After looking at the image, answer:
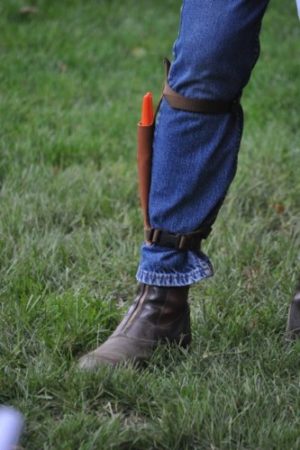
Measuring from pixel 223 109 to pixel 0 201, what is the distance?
133 centimetres

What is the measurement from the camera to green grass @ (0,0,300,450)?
84.9 inches

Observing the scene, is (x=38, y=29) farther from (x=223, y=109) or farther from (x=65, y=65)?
(x=223, y=109)

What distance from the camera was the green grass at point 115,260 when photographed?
216 cm

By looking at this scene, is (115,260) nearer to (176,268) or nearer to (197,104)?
(176,268)

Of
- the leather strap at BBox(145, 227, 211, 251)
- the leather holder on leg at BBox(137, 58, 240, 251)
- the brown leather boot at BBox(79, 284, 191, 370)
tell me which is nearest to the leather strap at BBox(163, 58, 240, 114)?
the leather holder on leg at BBox(137, 58, 240, 251)

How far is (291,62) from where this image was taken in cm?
527

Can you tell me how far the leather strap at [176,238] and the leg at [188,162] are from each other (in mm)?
13

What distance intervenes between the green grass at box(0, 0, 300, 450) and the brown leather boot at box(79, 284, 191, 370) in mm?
40

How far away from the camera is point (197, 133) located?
235 cm

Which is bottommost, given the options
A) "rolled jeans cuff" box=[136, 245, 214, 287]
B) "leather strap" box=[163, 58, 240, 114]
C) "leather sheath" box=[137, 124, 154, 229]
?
"rolled jeans cuff" box=[136, 245, 214, 287]

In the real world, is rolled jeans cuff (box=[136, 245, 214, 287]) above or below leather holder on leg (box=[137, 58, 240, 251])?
below

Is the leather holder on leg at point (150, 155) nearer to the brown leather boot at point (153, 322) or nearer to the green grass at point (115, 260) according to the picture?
the brown leather boot at point (153, 322)

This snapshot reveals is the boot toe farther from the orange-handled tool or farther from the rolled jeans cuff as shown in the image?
the orange-handled tool

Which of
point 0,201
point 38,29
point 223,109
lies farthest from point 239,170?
point 38,29
